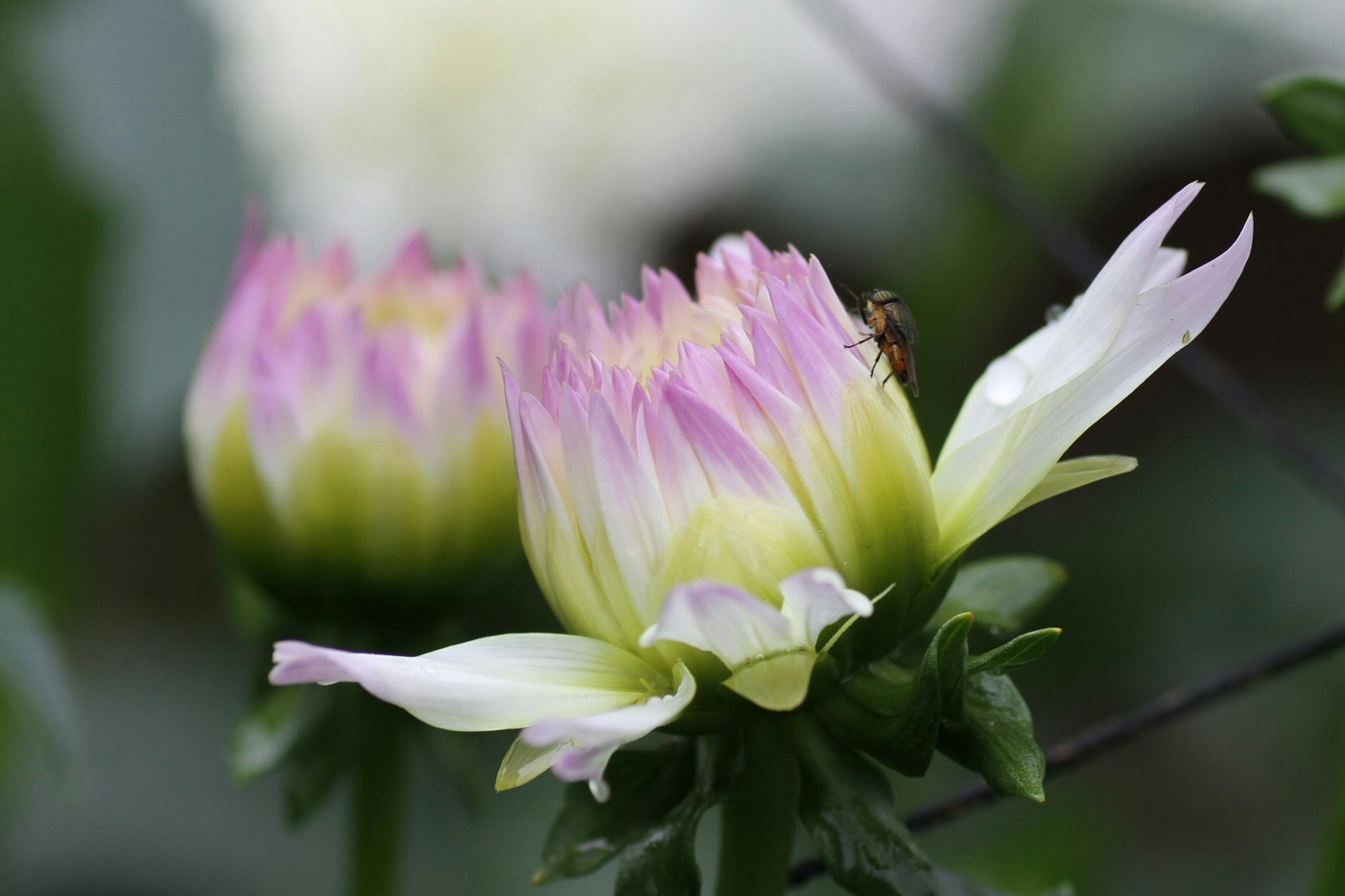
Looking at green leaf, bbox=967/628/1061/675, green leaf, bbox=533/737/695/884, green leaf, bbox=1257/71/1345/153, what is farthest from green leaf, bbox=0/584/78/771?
green leaf, bbox=1257/71/1345/153

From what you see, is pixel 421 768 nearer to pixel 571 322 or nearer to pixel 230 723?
pixel 230 723

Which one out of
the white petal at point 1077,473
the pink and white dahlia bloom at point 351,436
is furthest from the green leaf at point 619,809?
the pink and white dahlia bloom at point 351,436

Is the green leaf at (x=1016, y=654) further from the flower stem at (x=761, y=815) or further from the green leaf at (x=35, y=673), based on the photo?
the green leaf at (x=35, y=673)

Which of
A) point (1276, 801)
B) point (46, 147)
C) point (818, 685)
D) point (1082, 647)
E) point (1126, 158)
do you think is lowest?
point (1276, 801)

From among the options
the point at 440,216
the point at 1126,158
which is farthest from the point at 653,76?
the point at 1126,158

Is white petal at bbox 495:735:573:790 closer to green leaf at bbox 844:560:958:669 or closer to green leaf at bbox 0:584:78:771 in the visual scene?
green leaf at bbox 844:560:958:669

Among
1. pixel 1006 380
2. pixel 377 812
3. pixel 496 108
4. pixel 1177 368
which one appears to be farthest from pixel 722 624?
pixel 496 108
